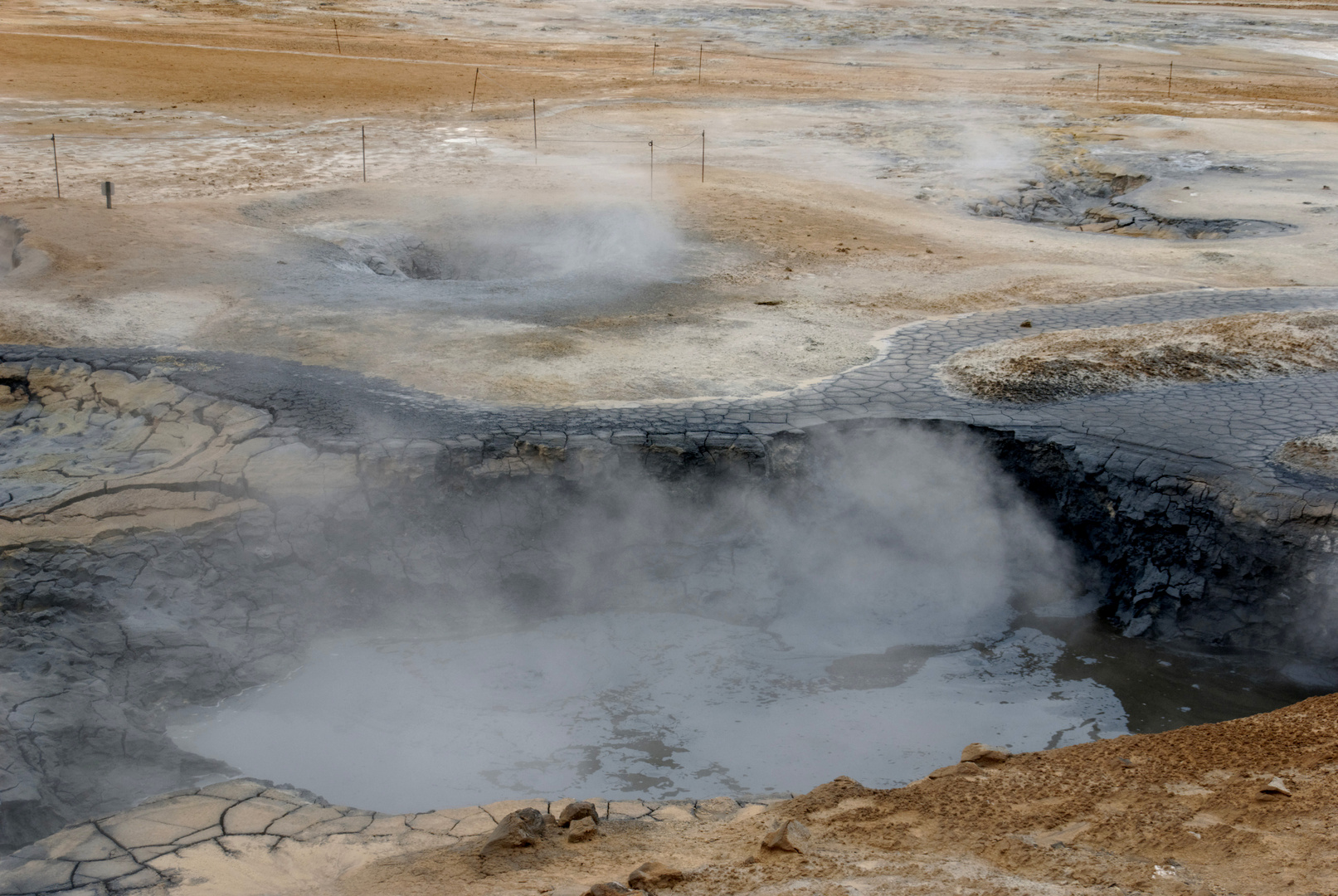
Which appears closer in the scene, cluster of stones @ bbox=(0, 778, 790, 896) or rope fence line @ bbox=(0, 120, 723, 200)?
cluster of stones @ bbox=(0, 778, 790, 896)

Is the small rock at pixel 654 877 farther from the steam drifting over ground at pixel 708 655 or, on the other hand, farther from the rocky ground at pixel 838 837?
the steam drifting over ground at pixel 708 655

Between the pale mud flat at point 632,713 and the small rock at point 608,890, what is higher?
the small rock at point 608,890

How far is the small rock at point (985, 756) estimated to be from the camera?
4.17m

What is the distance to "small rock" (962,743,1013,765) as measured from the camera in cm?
417

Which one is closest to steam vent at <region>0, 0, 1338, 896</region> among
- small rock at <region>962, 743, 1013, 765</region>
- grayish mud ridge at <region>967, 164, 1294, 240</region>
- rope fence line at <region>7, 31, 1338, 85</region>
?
small rock at <region>962, 743, 1013, 765</region>

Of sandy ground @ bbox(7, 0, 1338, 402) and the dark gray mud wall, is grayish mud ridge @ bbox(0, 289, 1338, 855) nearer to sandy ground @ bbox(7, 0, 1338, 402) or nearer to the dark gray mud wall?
the dark gray mud wall

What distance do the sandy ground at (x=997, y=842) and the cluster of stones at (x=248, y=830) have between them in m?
0.06

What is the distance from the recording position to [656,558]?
6188mm

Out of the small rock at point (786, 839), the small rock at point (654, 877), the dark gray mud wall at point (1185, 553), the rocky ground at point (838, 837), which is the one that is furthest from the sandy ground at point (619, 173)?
the small rock at point (654, 877)

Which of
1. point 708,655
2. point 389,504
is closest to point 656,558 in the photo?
point 708,655

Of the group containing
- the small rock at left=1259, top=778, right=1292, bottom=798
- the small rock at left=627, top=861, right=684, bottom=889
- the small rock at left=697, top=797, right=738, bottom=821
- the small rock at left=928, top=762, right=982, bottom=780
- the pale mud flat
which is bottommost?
the pale mud flat

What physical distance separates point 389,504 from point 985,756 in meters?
3.49

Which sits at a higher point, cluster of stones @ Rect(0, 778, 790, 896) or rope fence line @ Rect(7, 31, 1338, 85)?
rope fence line @ Rect(7, 31, 1338, 85)

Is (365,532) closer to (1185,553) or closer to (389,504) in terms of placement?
(389,504)
